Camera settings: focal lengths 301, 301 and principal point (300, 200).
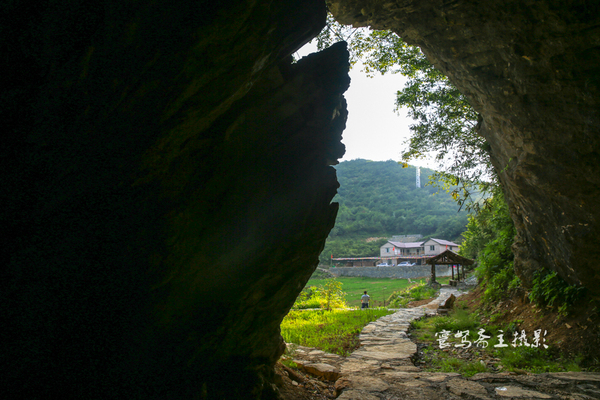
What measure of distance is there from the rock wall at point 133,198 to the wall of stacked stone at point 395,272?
33.5 meters

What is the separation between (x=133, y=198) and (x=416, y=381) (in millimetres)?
4003

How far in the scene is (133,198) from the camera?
2.35 m

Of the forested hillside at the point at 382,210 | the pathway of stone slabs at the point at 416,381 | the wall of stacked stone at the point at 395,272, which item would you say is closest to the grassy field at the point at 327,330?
the pathway of stone slabs at the point at 416,381

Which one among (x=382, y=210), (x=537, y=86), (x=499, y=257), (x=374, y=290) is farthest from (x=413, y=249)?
(x=537, y=86)

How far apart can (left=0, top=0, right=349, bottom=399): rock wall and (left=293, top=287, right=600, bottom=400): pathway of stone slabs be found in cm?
159

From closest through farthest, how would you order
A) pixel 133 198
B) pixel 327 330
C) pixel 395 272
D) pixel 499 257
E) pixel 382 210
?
pixel 133 198, pixel 327 330, pixel 499 257, pixel 395 272, pixel 382 210

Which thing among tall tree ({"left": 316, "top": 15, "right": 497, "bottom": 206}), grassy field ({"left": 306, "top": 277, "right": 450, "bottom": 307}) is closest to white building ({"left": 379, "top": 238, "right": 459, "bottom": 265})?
grassy field ({"left": 306, "top": 277, "right": 450, "bottom": 307})

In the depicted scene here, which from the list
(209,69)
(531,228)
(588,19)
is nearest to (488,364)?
(531,228)

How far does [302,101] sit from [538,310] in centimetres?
618

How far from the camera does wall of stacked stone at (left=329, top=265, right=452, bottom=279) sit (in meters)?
33.8

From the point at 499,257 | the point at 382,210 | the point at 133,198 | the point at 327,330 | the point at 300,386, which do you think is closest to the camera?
the point at 133,198

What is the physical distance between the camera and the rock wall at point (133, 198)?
80.4 inches

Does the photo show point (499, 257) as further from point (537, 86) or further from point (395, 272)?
point (395, 272)

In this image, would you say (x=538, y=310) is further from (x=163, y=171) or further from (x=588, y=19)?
(x=163, y=171)
